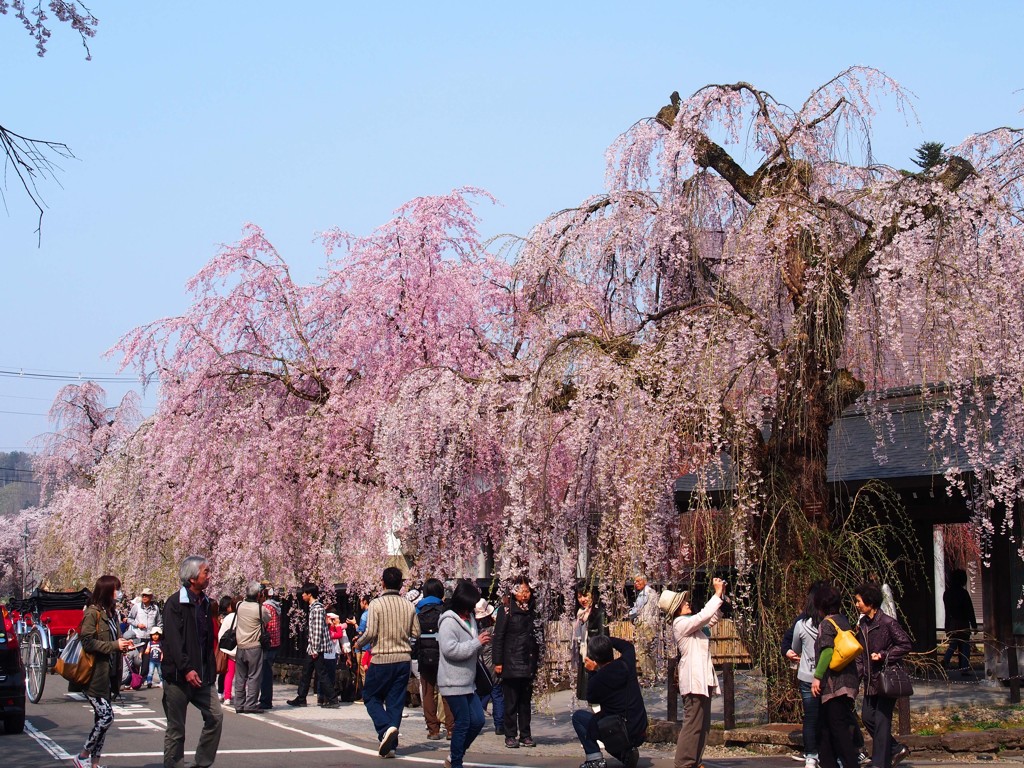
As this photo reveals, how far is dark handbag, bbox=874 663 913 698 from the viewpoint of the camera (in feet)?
31.4

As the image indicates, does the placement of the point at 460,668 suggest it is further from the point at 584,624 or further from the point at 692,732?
the point at 584,624

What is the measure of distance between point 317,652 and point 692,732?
8.50 meters

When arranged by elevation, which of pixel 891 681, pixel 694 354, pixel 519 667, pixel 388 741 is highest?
pixel 694 354

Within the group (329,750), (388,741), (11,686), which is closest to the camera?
(388,741)

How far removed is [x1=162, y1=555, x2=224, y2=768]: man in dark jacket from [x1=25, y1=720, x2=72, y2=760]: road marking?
257 centimetres

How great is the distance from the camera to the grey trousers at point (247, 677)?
1694 cm

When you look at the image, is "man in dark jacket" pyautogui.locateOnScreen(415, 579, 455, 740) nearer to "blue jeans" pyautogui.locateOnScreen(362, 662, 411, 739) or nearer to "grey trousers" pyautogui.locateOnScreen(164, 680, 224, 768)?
"blue jeans" pyautogui.locateOnScreen(362, 662, 411, 739)

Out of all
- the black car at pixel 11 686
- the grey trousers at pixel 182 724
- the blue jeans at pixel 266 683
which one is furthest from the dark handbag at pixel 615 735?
the blue jeans at pixel 266 683

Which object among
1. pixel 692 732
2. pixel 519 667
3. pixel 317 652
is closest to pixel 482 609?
pixel 519 667

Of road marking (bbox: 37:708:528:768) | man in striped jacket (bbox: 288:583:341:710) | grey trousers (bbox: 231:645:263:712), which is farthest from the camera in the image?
man in striped jacket (bbox: 288:583:341:710)

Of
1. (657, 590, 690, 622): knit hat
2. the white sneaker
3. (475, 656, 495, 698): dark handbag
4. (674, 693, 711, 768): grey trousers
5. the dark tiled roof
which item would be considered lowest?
the white sneaker

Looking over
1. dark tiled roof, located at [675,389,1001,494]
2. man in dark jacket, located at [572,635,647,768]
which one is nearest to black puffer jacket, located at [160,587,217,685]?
man in dark jacket, located at [572,635,647,768]

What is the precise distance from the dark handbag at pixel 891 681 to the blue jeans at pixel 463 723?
135 inches

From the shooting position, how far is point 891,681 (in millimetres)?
9586
